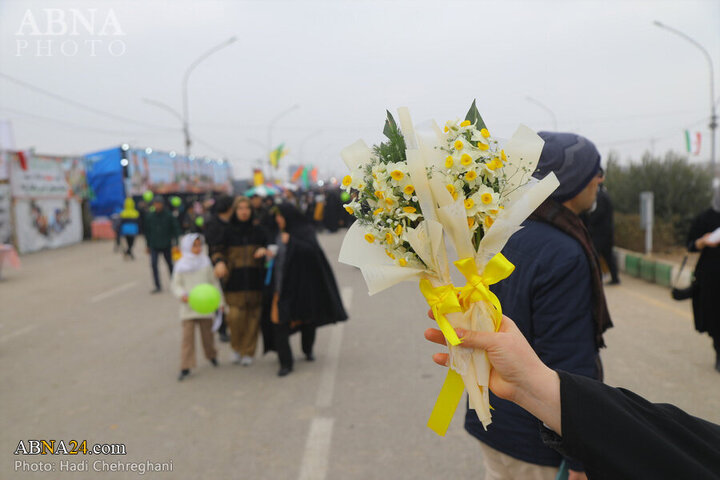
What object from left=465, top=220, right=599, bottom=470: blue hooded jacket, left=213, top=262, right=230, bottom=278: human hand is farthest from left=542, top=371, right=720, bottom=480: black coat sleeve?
left=213, top=262, right=230, bottom=278: human hand

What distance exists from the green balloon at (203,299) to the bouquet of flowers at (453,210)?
4.63 metres

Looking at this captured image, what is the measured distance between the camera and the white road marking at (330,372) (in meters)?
5.07

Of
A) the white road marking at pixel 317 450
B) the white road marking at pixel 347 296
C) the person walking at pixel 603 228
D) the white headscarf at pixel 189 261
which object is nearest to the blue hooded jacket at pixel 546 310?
the white road marking at pixel 317 450

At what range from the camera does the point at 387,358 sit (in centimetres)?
620

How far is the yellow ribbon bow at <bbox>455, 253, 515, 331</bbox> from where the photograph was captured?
1440 millimetres

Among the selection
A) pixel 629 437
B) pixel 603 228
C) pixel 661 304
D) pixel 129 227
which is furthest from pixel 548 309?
pixel 129 227

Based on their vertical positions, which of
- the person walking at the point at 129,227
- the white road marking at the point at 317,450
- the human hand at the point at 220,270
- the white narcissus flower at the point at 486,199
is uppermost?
the white narcissus flower at the point at 486,199

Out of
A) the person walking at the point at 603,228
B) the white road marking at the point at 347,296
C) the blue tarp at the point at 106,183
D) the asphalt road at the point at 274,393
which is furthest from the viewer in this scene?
the blue tarp at the point at 106,183

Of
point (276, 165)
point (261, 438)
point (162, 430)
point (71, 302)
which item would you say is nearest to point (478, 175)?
point (261, 438)

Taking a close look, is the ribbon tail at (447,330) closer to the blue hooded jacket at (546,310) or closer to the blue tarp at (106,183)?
the blue hooded jacket at (546,310)

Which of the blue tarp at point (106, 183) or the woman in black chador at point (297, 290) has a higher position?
the blue tarp at point (106, 183)

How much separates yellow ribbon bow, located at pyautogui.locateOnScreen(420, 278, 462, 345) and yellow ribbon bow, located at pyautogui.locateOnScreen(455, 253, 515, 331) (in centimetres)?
4

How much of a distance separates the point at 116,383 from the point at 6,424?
3.66ft

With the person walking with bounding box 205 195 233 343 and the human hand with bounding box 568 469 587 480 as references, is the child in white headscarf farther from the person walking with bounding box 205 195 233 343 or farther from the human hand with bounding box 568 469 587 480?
the human hand with bounding box 568 469 587 480
